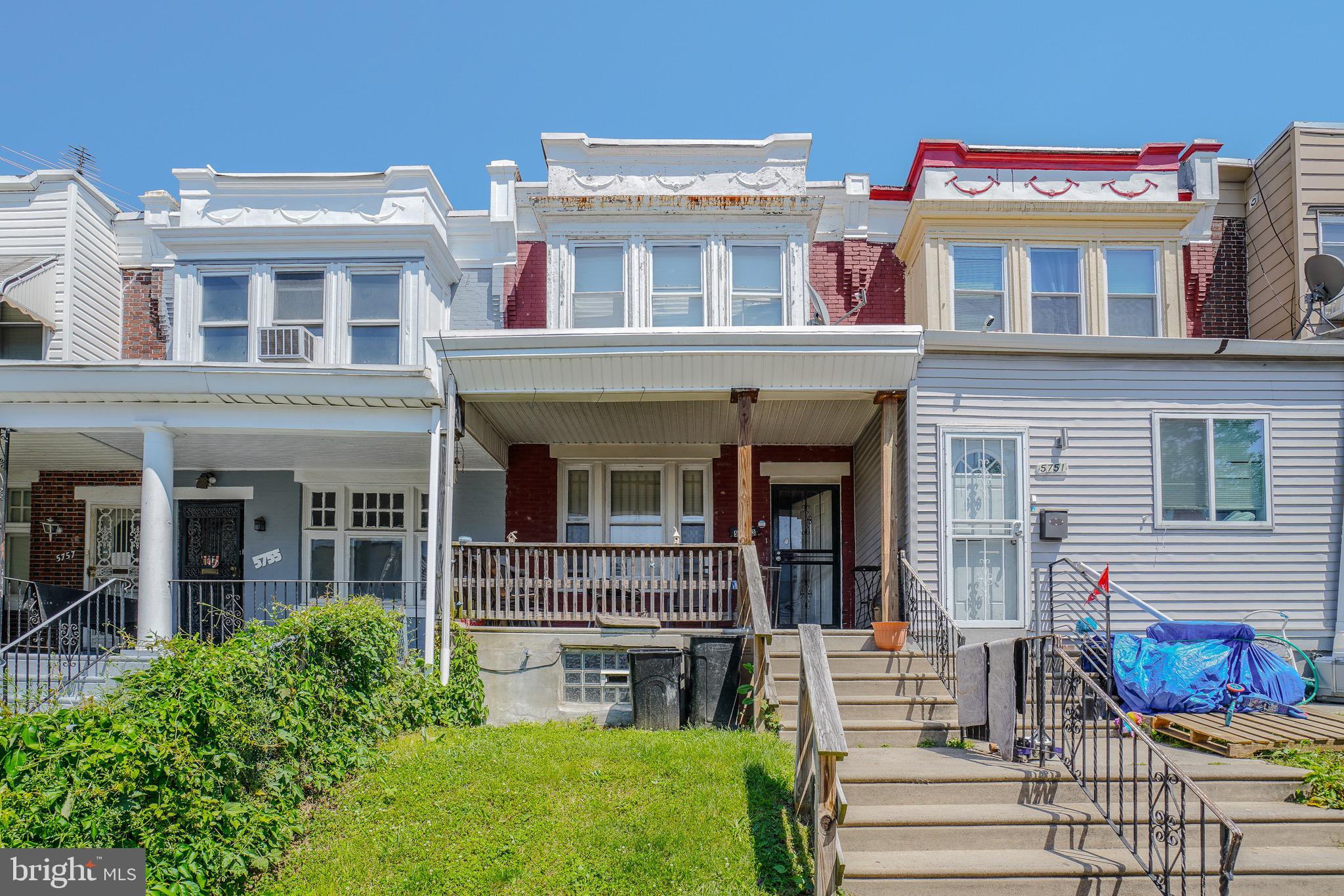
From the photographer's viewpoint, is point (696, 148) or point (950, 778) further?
point (696, 148)

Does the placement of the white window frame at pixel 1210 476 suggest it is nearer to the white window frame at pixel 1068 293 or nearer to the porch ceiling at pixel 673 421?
the white window frame at pixel 1068 293

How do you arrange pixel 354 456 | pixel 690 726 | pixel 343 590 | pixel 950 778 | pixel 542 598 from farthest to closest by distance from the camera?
pixel 343 590
pixel 354 456
pixel 542 598
pixel 690 726
pixel 950 778

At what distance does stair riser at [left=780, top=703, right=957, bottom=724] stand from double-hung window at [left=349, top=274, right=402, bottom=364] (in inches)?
287

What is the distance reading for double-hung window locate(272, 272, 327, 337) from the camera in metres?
13.5

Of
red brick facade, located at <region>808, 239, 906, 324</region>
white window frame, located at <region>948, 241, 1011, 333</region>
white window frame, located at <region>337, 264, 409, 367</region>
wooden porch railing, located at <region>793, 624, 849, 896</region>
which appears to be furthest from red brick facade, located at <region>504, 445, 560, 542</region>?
wooden porch railing, located at <region>793, 624, 849, 896</region>

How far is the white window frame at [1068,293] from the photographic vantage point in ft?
43.2

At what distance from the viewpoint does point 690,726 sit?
9.91m

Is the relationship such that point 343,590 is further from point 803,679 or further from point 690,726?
point 803,679

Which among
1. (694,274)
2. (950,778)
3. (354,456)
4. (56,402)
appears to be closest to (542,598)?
(354,456)

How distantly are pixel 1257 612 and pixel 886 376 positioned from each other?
4842mm

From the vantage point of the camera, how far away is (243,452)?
13.1m

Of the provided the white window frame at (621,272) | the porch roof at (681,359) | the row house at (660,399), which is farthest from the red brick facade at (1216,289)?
the white window frame at (621,272)

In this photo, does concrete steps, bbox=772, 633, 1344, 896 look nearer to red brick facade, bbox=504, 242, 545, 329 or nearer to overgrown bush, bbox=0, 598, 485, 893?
overgrown bush, bbox=0, 598, 485, 893

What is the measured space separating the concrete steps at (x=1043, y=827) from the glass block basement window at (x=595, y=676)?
366cm
